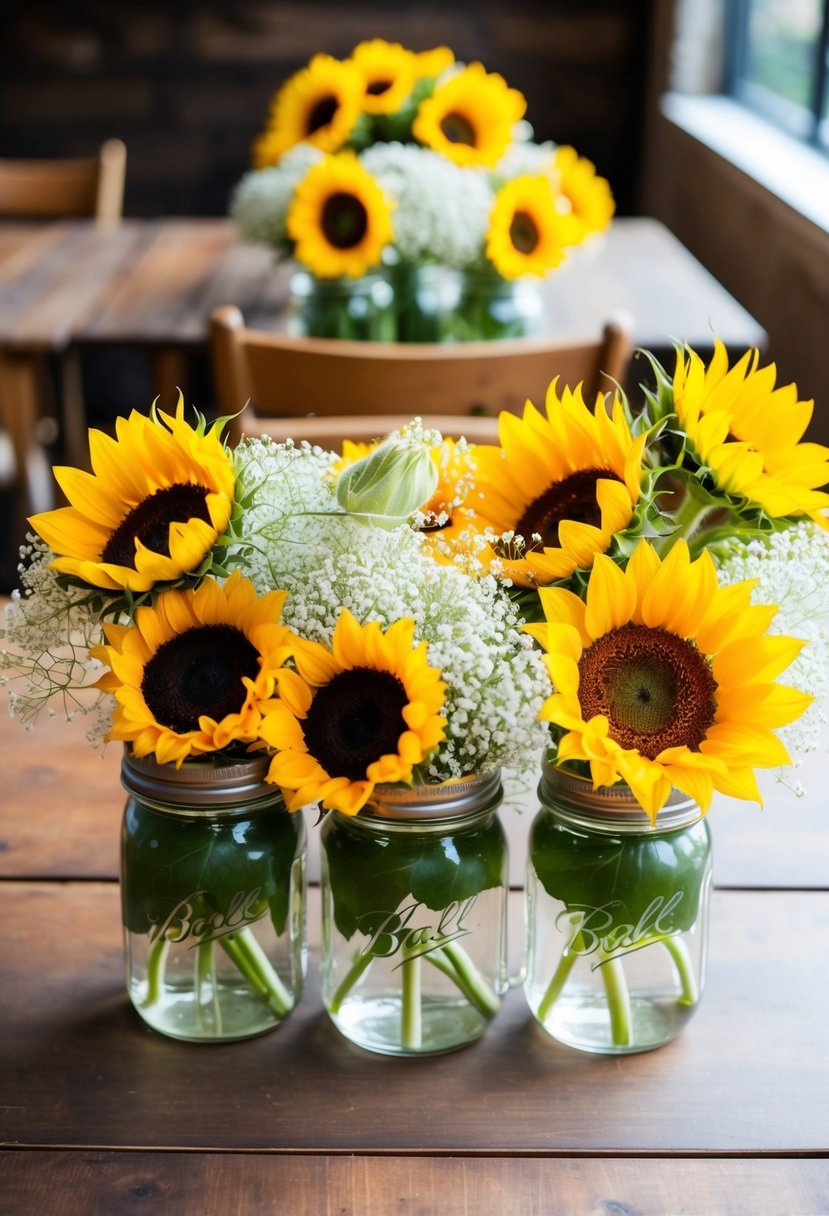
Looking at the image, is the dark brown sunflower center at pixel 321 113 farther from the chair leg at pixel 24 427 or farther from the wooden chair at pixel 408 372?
the wooden chair at pixel 408 372

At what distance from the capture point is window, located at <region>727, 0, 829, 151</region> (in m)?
2.69

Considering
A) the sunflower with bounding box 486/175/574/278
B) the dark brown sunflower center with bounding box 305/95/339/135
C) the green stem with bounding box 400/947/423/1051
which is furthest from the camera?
the dark brown sunflower center with bounding box 305/95/339/135

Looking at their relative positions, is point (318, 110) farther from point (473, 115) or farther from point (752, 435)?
point (752, 435)

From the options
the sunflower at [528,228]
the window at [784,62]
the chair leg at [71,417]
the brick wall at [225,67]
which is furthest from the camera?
the brick wall at [225,67]

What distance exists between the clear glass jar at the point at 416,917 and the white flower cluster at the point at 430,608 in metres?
0.03

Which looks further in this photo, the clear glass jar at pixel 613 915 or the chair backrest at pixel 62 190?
the chair backrest at pixel 62 190

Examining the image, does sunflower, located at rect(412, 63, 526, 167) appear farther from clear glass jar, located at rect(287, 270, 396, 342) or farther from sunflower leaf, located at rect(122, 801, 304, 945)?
sunflower leaf, located at rect(122, 801, 304, 945)

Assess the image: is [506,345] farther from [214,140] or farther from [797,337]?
[214,140]

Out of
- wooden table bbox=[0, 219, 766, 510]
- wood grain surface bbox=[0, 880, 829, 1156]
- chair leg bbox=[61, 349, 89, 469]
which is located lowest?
chair leg bbox=[61, 349, 89, 469]

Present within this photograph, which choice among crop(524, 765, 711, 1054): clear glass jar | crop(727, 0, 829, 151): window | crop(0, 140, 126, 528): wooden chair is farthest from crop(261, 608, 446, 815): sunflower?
crop(727, 0, 829, 151): window

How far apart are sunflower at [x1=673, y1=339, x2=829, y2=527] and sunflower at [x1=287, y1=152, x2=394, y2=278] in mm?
1177

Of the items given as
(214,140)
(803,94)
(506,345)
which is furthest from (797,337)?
(214,140)

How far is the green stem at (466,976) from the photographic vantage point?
67 cm

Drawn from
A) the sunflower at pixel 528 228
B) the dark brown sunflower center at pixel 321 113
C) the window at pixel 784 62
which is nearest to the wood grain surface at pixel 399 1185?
the sunflower at pixel 528 228
